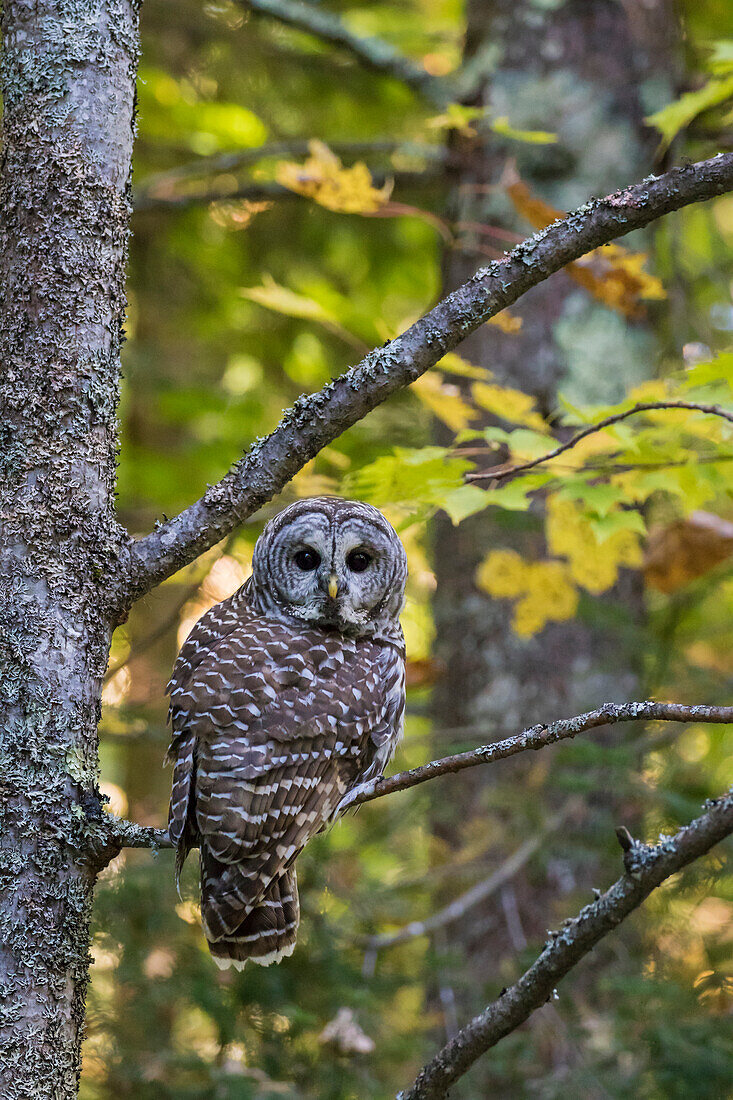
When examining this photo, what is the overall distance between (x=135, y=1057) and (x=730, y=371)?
10.5ft

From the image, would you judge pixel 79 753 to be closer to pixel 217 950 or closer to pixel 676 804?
pixel 217 950

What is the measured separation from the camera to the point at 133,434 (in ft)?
24.8

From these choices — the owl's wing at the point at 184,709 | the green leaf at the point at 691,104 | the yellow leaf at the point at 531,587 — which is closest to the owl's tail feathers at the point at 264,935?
the owl's wing at the point at 184,709

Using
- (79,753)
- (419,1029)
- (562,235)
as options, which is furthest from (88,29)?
(419,1029)

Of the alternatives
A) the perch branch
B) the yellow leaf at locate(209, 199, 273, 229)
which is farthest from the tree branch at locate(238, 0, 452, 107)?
the perch branch

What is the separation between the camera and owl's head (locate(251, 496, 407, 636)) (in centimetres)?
297

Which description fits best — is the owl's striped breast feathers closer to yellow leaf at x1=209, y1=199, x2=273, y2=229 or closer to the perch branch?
the perch branch

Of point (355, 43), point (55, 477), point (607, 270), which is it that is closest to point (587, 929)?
point (55, 477)

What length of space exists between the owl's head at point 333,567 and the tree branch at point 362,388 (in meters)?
0.92

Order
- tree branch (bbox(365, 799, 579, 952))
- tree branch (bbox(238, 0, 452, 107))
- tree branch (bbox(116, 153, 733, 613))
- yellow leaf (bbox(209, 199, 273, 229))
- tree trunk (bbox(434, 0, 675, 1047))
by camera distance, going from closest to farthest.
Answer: tree branch (bbox(116, 153, 733, 613)) → tree branch (bbox(365, 799, 579, 952)) → tree trunk (bbox(434, 0, 675, 1047)) → tree branch (bbox(238, 0, 452, 107)) → yellow leaf (bbox(209, 199, 273, 229))

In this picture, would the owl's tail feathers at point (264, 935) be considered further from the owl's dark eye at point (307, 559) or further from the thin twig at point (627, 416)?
the thin twig at point (627, 416)

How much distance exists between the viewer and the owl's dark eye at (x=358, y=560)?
120 inches

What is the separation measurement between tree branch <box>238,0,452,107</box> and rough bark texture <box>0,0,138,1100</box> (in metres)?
3.37

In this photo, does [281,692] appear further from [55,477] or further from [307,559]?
[55,477]
